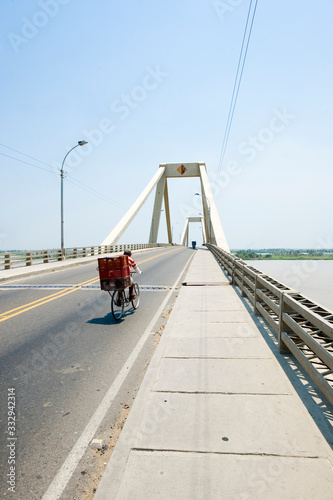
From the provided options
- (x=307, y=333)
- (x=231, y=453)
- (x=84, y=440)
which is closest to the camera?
(x=231, y=453)

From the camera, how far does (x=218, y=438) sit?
113 inches

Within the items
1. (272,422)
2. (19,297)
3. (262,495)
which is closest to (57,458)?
(262,495)

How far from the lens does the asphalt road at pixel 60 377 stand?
2.72 metres

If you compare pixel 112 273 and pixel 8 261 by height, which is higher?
pixel 112 273

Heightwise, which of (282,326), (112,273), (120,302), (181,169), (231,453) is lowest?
(231,453)

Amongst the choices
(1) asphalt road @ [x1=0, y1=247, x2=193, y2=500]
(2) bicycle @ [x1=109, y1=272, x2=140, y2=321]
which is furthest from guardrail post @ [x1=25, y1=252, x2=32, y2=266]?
(2) bicycle @ [x1=109, y1=272, x2=140, y2=321]

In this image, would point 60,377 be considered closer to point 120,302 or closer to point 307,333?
point 307,333

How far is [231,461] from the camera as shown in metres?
2.57

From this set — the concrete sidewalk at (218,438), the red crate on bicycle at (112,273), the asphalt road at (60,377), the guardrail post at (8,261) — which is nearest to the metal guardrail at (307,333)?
the concrete sidewalk at (218,438)

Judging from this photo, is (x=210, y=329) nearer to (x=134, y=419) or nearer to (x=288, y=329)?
(x=288, y=329)

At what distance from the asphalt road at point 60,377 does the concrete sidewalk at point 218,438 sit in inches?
13.1

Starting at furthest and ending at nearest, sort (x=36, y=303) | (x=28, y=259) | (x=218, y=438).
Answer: (x=28, y=259) < (x=36, y=303) < (x=218, y=438)

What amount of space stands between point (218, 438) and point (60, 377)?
241 cm

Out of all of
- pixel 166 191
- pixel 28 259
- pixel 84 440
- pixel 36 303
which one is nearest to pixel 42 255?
pixel 28 259
